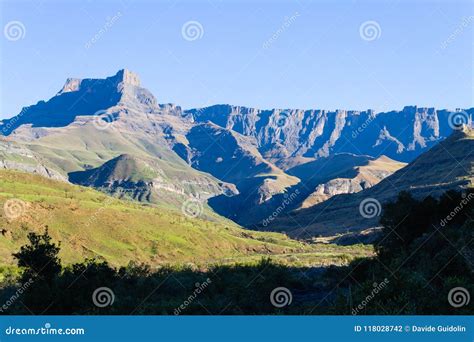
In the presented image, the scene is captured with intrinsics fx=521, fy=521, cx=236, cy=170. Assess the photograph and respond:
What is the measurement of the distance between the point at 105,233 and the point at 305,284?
70.5 metres

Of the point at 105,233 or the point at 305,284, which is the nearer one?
the point at 305,284

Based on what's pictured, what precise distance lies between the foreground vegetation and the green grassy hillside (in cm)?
3844

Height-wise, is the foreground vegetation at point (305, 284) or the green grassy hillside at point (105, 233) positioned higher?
the foreground vegetation at point (305, 284)

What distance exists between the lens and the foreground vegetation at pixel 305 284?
1158 inches

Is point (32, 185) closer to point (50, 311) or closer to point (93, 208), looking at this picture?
point (93, 208)

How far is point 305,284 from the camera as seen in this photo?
51875 mm

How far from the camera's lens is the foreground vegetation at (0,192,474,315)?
2941 centimetres

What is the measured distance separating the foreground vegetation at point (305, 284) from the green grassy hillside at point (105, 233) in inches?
1513

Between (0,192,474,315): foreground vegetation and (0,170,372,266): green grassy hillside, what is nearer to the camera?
(0,192,474,315): foreground vegetation

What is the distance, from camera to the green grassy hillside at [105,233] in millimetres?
100188

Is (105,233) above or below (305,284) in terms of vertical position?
below

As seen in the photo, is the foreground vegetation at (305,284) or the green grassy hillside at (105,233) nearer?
the foreground vegetation at (305,284)

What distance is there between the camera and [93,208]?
409ft
